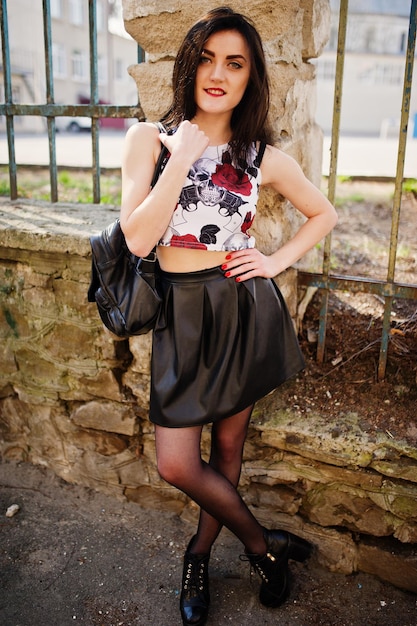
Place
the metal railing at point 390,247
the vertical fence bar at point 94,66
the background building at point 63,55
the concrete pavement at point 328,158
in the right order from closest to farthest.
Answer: the metal railing at point 390,247, the vertical fence bar at point 94,66, the concrete pavement at point 328,158, the background building at point 63,55

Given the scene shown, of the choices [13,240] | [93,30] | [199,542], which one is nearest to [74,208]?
[13,240]

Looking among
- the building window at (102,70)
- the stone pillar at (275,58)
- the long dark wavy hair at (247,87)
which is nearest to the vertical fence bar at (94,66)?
the stone pillar at (275,58)

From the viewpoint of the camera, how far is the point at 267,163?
80.0 inches

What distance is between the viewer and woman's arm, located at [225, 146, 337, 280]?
1.99 meters

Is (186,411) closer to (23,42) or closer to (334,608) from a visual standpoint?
(334,608)

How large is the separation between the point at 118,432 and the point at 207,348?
932 millimetres

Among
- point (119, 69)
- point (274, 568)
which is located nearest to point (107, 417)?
point (274, 568)

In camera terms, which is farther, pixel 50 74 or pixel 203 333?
pixel 50 74

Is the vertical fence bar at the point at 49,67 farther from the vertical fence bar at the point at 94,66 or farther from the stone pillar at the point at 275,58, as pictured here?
the stone pillar at the point at 275,58

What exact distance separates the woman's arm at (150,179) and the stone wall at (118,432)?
25.7 inches

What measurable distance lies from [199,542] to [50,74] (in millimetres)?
2219

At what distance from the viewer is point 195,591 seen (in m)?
2.16

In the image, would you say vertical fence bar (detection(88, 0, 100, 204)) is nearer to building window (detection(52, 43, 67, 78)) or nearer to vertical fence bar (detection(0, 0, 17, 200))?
vertical fence bar (detection(0, 0, 17, 200))

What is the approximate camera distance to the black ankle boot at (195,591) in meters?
2.10
